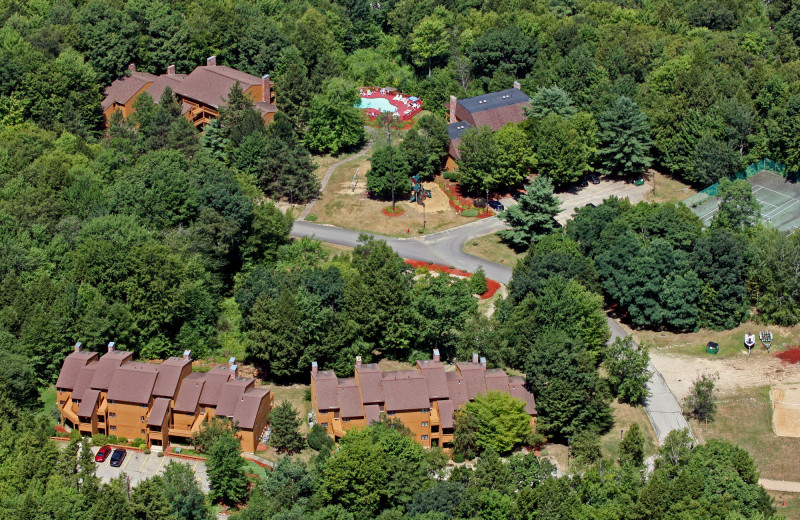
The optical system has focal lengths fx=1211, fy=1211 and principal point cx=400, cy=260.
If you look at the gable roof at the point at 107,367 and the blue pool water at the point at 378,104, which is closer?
the gable roof at the point at 107,367

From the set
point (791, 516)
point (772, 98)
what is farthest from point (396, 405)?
point (772, 98)

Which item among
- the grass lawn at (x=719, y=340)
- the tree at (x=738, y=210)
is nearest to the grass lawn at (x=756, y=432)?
the grass lawn at (x=719, y=340)

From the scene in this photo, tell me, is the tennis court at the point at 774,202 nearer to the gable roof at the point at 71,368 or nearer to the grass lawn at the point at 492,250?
the grass lawn at the point at 492,250

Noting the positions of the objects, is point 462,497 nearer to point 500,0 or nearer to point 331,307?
point 331,307

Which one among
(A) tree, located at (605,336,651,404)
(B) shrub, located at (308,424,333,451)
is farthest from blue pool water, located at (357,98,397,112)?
(B) shrub, located at (308,424,333,451)

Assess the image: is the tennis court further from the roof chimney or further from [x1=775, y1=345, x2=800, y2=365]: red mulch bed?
the roof chimney
